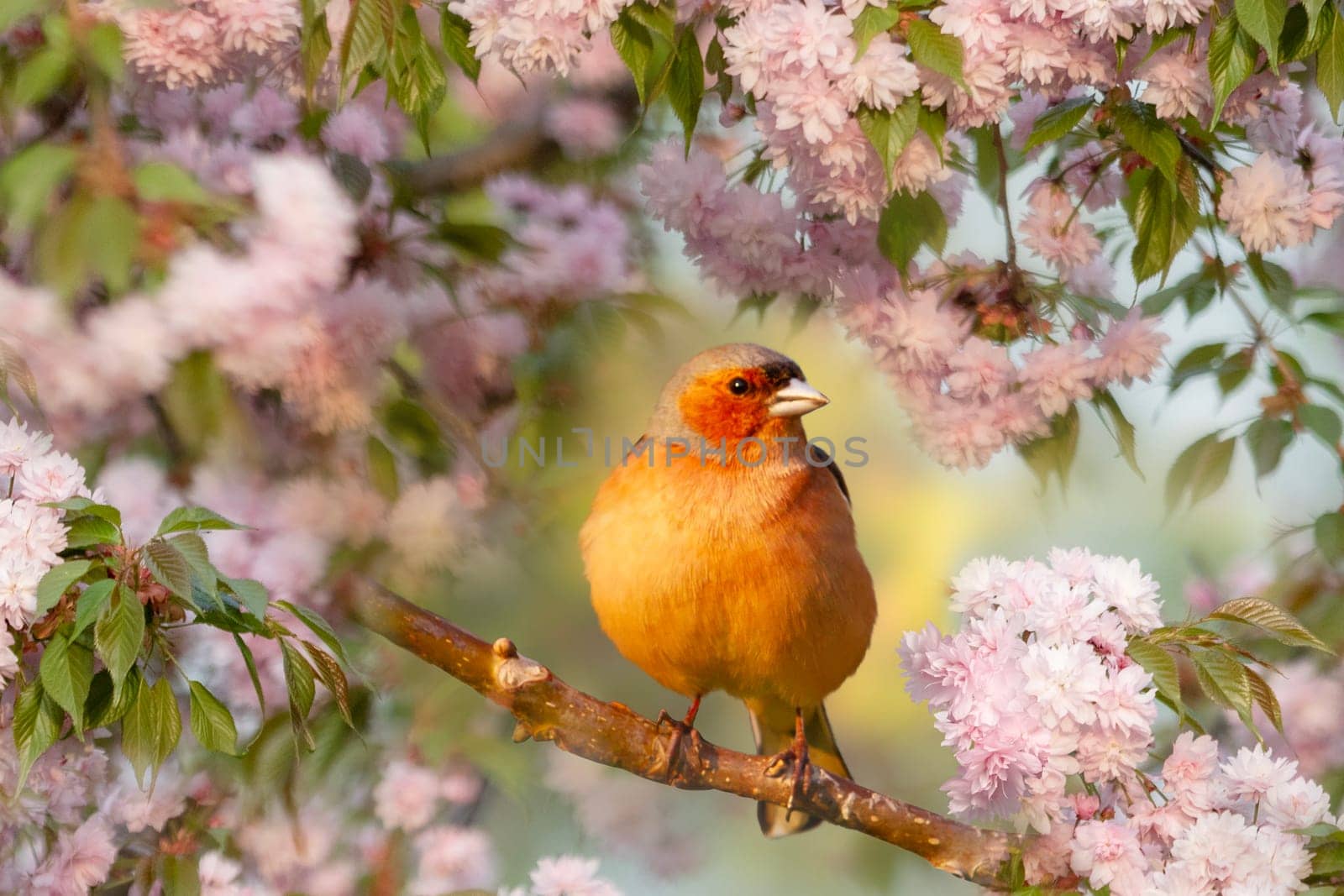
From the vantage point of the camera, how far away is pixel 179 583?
63.8 inches

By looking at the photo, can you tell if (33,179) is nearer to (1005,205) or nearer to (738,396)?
(738,396)

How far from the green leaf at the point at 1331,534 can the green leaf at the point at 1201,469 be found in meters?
0.20

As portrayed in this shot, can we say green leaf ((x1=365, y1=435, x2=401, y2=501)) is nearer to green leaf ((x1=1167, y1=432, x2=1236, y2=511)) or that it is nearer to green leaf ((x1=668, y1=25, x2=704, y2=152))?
green leaf ((x1=668, y1=25, x2=704, y2=152))

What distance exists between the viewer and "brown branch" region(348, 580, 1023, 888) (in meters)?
2.12

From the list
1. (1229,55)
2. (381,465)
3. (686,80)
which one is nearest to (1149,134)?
(1229,55)

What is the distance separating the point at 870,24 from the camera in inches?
72.4

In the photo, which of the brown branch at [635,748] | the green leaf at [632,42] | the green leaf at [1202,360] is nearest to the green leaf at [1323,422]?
the green leaf at [1202,360]

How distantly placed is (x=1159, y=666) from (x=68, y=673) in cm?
143

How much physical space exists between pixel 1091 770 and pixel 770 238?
1.04 m

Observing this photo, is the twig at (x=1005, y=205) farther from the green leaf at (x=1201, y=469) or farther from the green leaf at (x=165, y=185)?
the green leaf at (x=165, y=185)

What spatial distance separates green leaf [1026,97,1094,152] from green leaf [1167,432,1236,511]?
0.82 meters

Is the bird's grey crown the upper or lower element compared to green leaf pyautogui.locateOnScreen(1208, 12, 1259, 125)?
→ lower

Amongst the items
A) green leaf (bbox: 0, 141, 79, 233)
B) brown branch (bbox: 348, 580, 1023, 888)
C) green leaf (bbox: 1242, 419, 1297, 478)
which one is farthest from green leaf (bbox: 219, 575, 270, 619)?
green leaf (bbox: 1242, 419, 1297, 478)

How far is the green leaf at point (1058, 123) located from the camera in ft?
6.60
